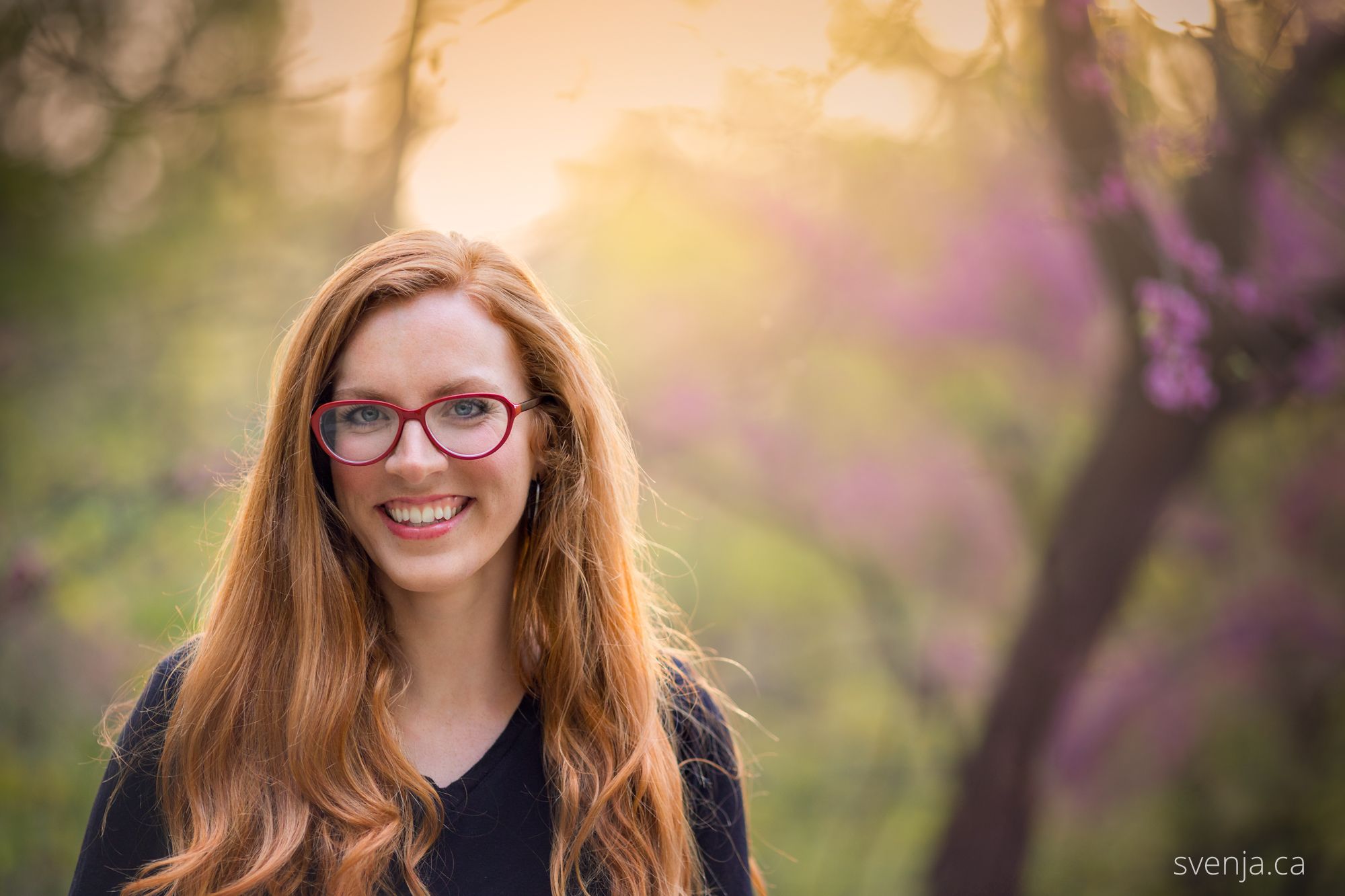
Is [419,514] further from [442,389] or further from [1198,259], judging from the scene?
[1198,259]

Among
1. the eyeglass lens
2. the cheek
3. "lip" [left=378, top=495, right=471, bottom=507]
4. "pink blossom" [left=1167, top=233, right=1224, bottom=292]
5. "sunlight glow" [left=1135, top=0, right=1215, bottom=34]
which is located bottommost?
"lip" [left=378, top=495, right=471, bottom=507]

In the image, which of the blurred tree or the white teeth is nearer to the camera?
the white teeth

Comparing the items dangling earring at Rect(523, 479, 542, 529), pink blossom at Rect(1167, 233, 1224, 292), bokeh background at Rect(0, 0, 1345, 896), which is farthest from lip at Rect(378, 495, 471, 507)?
pink blossom at Rect(1167, 233, 1224, 292)

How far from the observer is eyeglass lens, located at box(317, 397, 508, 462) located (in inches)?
57.7

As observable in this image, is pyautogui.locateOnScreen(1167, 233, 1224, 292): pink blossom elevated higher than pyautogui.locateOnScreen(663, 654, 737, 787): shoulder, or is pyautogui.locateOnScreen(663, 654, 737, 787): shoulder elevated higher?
pyautogui.locateOnScreen(1167, 233, 1224, 292): pink blossom

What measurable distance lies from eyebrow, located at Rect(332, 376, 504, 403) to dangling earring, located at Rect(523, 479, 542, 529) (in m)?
0.27

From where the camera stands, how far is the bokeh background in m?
2.88

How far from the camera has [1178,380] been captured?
10.4ft

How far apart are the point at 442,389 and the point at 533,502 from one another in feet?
1.09

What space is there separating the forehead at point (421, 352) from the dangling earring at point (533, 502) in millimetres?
234

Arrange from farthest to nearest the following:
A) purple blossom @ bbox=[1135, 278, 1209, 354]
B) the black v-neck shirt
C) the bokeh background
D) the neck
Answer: purple blossom @ bbox=[1135, 278, 1209, 354]
the bokeh background
the neck
the black v-neck shirt

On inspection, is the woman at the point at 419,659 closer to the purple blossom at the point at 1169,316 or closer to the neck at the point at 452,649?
the neck at the point at 452,649

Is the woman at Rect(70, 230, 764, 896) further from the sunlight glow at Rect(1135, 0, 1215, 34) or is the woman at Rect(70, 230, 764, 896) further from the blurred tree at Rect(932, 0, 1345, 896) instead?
the sunlight glow at Rect(1135, 0, 1215, 34)

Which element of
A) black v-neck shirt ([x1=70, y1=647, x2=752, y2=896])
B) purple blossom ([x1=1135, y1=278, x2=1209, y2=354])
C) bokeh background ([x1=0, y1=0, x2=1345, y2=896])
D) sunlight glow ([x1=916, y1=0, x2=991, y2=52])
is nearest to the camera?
black v-neck shirt ([x1=70, y1=647, x2=752, y2=896])
